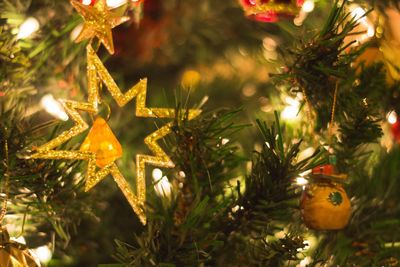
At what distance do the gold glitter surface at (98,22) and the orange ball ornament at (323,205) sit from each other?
9.8 inches

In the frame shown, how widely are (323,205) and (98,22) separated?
29 centimetres

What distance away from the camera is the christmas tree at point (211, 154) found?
516 millimetres

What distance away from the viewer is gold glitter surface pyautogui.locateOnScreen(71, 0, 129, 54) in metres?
0.56

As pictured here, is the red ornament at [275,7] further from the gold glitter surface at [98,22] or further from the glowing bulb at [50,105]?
the glowing bulb at [50,105]

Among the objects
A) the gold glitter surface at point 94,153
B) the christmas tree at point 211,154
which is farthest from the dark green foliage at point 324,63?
the gold glitter surface at point 94,153

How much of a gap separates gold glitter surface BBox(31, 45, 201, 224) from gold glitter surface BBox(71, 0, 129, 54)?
2 centimetres

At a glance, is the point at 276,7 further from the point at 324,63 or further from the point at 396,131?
the point at 396,131

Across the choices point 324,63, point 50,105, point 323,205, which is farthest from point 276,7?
point 50,105

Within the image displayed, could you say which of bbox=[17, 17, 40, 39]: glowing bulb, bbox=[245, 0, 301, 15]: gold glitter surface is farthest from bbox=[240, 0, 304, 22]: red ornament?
bbox=[17, 17, 40, 39]: glowing bulb

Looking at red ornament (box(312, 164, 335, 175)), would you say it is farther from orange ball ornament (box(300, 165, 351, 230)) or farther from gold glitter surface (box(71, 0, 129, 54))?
gold glitter surface (box(71, 0, 129, 54))

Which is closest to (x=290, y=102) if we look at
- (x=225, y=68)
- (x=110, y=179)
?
(x=110, y=179)

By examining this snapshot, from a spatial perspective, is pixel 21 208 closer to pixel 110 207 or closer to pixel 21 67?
pixel 21 67

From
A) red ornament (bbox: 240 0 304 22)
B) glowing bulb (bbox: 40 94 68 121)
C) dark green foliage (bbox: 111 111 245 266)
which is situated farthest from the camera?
glowing bulb (bbox: 40 94 68 121)

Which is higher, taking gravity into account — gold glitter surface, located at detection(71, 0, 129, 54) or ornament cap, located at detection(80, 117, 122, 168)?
gold glitter surface, located at detection(71, 0, 129, 54)
